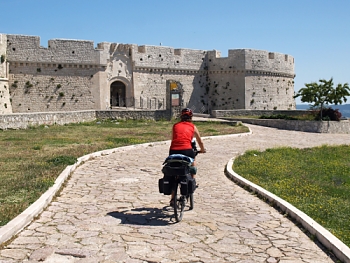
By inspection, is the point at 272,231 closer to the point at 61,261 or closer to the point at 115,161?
the point at 61,261

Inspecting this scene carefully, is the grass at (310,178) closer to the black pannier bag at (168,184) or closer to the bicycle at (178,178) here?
the bicycle at (178,178)

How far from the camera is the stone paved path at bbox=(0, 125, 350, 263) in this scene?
484cm

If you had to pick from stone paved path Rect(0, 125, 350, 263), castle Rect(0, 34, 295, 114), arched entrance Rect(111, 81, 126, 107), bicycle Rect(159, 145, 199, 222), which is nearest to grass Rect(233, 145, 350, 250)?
stone paved path Rect(0, 125, 350, 263)

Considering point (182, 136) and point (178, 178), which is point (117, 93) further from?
point (178, 178)

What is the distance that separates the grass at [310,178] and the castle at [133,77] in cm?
1369

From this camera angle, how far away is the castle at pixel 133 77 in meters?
26.7

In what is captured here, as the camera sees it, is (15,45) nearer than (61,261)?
No

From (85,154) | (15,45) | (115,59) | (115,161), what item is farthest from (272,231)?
(115,59)

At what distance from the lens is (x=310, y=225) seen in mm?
5629

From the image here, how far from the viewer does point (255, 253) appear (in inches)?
194

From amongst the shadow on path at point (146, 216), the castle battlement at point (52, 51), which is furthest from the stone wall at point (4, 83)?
the shadow on path at point (146, 216)

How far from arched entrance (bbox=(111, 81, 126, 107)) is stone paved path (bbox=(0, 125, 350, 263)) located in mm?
23432

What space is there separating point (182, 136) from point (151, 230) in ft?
5.02

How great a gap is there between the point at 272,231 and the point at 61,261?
2669 millimetres
